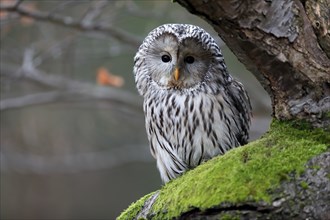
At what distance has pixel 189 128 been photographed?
3736mm

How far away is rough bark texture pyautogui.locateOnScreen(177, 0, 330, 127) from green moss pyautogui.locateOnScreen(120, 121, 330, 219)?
0.08 m

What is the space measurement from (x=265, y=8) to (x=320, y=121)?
1.70 ft

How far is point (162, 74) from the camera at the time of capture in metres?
3.86

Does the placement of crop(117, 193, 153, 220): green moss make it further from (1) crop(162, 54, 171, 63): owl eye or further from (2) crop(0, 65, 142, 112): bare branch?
(2) crop(0, 65, 142, 112): bare branch

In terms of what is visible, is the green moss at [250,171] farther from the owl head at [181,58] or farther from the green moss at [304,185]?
the owl head at [181,58]

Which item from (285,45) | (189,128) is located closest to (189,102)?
(189,128)

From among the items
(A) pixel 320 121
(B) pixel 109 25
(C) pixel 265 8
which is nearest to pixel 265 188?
(A) pixel 320 121

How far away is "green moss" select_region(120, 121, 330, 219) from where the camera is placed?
2.45m

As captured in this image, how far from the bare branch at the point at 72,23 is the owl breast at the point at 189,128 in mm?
1442

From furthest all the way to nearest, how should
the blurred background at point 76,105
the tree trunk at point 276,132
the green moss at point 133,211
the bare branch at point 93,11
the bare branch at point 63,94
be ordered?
the bare branch at point 63,94
the blurred background at point 76,105
the bare branch at point 93,11
the green moss at point 133,211
the tree trunk at point 276,132

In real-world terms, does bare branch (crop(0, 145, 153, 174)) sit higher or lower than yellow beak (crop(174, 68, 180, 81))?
higher

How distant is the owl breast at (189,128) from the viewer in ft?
12.3

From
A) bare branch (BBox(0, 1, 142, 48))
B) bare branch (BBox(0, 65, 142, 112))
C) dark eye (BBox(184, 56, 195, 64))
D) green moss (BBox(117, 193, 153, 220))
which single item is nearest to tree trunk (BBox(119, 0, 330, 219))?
green moss (BBox(117, 193, 153, 220))

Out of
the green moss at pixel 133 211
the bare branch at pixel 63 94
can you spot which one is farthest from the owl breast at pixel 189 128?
the bare branch at pixel 63 94
